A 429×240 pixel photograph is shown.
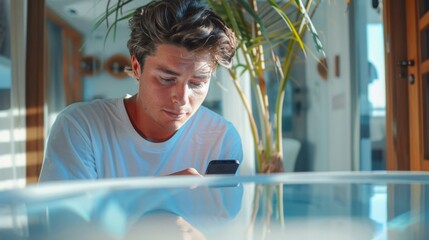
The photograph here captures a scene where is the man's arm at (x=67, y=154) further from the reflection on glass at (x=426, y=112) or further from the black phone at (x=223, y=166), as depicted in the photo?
the reflection on glass at (x=426, y=112)

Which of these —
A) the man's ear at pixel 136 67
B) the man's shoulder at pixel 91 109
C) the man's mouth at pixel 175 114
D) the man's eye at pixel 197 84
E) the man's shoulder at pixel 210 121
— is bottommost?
the man's shoulder at pixel 210 121

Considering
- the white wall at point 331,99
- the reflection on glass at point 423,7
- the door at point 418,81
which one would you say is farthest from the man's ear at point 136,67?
the white wall at point 331,99

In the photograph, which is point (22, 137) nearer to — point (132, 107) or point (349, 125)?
point (349, 125)

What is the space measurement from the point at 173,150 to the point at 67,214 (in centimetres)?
91

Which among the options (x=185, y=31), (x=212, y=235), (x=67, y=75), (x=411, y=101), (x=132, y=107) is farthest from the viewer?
(x=67, y=75)

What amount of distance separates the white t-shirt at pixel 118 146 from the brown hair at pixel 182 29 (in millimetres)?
141

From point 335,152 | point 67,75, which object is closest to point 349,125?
point 335,152

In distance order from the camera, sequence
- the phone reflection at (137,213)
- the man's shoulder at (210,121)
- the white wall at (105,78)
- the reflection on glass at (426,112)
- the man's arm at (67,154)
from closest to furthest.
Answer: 1. the phone reflection at (137,213)
2. the man's arm at (67,154)
3. the man's shoulder at (210,121)
4. the reflection on glass at (426,112)
5. the white wall at (105,78)

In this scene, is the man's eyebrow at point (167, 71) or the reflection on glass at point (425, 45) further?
the reflection on glass at point (425, 45)

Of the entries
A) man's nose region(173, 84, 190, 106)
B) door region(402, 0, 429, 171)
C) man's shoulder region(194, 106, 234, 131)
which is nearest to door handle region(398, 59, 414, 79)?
door region(402, 0, 429, 171)

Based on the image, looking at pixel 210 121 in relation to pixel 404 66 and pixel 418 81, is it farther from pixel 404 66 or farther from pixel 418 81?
pixel 404 66

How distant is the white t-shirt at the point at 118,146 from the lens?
0.95 m

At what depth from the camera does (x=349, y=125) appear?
3760 millimetres

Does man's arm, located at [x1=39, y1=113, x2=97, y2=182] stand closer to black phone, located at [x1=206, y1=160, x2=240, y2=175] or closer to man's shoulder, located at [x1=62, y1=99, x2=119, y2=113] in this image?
man's shoulder, located at [x1=62, y1=99, x2=119, y2=113]
